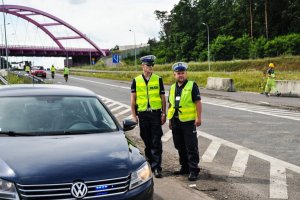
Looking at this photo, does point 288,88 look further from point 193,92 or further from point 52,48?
point 52,48

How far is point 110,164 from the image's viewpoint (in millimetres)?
4293

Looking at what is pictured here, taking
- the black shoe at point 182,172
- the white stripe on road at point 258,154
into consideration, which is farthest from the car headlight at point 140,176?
the white stripe on road at point 258,154

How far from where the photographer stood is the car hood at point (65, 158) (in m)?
4.01

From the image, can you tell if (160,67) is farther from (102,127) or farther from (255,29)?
(102,127)

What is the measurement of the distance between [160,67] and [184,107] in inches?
2677

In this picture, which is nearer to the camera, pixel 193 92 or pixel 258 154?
pixel 193 92

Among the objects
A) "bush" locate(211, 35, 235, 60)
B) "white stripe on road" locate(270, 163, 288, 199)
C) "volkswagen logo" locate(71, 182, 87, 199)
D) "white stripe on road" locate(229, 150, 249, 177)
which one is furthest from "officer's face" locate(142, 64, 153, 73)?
"bush" locate(211, 35, 235, 60)

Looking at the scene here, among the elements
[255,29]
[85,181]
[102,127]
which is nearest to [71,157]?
[85,181]

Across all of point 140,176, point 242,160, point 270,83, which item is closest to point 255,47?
point 270,83

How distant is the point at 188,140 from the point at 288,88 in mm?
18211

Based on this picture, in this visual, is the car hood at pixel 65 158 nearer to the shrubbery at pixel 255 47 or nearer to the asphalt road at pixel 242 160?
the asphalt road at pixel 242 160

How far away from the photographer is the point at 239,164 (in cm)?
791

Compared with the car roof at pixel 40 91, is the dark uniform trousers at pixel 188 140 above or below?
below

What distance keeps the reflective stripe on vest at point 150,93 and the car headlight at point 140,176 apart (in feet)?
8.47
